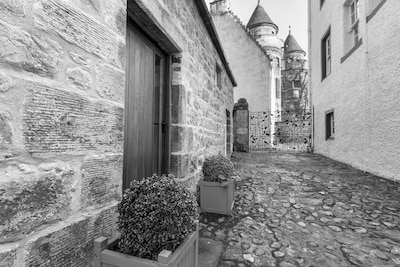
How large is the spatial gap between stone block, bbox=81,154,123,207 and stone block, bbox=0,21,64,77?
1.82 feet

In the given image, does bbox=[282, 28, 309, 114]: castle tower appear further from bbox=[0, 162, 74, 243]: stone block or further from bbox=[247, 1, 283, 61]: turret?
bbox=[0, 162, 74, 243]: stone block

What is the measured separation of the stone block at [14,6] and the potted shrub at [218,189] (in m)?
2.76

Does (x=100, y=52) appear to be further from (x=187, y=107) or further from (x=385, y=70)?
(x=385, y=70)

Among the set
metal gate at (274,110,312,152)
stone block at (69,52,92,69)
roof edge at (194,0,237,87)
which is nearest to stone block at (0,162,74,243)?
stone block at (69,52,92,69)

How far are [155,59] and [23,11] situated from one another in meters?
1.67

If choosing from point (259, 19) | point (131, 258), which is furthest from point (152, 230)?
point (259, 19)

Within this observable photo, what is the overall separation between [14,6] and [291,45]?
3329 centimetres

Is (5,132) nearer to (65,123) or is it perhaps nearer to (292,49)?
(65,123)

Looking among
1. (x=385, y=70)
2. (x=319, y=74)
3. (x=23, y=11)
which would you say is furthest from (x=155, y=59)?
(x=319, y=74)

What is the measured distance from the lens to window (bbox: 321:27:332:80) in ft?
26.5

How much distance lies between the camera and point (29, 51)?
979 millimetres

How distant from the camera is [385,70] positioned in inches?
177

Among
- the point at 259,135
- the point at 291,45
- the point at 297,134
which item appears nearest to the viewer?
the point at 297,134

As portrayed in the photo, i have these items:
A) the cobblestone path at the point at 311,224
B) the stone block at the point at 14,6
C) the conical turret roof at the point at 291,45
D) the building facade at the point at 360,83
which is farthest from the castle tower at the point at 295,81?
the stone block at the point at 14,6
